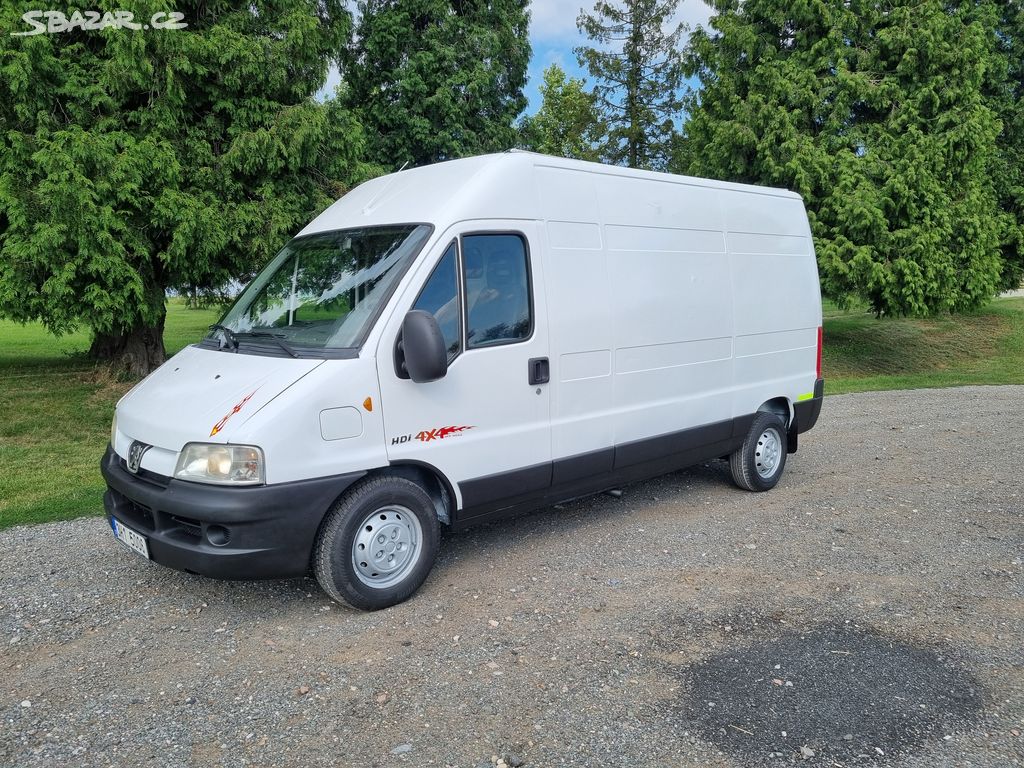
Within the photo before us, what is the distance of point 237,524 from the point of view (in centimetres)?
401

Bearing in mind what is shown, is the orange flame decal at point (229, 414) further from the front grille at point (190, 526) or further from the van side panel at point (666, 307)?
the van side panel at point (666, 307)

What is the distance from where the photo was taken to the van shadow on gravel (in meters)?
3.28

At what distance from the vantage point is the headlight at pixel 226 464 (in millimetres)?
4020

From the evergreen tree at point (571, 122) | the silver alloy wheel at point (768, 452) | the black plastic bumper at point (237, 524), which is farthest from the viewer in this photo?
the evergreen tree at point (571, 122)

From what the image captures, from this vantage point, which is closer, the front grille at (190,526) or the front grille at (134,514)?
the front grille at (190,526)

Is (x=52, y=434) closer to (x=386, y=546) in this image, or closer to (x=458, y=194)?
(x=386, y=546)

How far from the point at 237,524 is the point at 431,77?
46.9ft

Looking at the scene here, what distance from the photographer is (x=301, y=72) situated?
10.9 metres

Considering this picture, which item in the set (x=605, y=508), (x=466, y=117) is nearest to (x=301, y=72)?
(x=466, y=117)

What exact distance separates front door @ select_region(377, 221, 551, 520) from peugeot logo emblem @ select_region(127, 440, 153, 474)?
141cm

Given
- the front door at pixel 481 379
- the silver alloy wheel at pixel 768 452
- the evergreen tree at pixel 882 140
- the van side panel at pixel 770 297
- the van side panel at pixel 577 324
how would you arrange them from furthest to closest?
the evergreen tree at pixel 882 140
the silver alloy wheel at pixel 768 452
the van side panel at pixel 770 297
the van side panel at pixel 577 324
the front door at pixel 481 379

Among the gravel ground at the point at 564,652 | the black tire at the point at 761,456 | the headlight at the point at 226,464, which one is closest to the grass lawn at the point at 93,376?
the gravel ground at the point at 564,652

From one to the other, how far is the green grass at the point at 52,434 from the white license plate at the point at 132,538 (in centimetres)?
218

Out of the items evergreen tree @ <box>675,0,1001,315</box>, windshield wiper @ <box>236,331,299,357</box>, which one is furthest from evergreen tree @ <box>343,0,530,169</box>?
windshield wiper @ <box>236,331,299,357</box>
